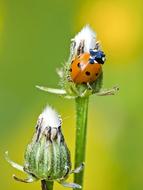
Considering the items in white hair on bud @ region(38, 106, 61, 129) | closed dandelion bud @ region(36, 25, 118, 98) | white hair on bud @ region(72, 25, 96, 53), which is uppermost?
white hair on bud @ region(72, 25, 96, 53)

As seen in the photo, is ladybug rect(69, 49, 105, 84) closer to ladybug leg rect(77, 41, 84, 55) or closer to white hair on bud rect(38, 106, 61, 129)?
ladybug leg rect(77, 41, 84, 55)

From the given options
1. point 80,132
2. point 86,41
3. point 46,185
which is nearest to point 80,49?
point 86,41

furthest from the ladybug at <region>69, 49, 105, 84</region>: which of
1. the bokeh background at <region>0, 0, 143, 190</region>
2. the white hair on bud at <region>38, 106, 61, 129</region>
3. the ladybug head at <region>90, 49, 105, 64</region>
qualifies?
the bokeh background at <region>0, 0, 143, 190</region>

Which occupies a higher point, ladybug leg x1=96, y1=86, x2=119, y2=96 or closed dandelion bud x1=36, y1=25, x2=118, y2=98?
closed dandelion bud x1=36, y1=25, x2=118, y2=98

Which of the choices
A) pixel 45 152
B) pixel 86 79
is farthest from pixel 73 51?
pixel 45 152

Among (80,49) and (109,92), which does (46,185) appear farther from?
(80,49)

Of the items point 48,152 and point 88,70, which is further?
point 88,70
